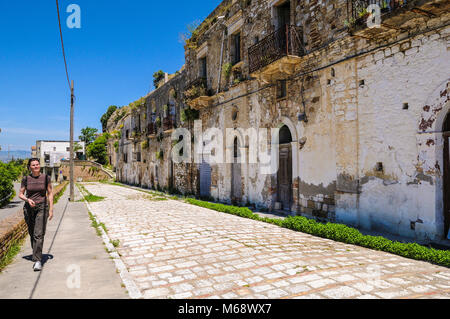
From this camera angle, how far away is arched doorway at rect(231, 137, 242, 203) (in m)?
13.4

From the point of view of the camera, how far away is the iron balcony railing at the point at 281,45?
945 cm

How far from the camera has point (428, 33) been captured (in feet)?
20.7

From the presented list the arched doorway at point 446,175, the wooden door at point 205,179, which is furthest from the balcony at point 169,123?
the arched doorway at point 446,175

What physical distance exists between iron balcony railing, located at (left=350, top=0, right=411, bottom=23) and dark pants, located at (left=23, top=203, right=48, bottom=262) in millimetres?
7391

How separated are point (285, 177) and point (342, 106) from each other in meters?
3.37

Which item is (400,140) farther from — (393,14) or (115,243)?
(115,243)

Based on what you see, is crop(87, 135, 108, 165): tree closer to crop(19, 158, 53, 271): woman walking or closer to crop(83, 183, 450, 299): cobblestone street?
crop(83, 183, 450, 299): cobblestone street

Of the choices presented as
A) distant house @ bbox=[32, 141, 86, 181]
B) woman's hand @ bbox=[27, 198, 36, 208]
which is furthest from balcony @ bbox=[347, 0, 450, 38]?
distant house @ bbox=[32, 141, 86, 181]

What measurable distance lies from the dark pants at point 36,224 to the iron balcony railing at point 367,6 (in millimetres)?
7391

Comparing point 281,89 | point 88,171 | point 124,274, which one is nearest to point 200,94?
point 281,89

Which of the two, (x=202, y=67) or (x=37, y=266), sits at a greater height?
(x=202, y=67)

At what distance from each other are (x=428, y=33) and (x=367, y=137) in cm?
252

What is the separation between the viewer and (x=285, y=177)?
10758mm

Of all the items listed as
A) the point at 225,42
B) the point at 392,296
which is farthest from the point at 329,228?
the point at 225,42
